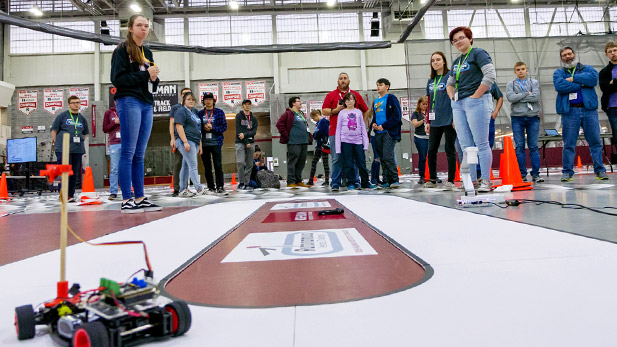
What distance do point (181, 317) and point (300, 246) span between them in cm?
73

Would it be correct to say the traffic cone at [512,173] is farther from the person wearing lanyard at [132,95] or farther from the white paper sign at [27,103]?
the white paper sign at [27,103]

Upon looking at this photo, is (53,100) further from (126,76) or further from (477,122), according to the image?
(477,122)

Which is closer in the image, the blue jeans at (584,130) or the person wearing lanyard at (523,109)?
the blue jeans at (584,130)

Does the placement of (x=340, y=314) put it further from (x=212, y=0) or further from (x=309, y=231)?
(x=212, y=0)

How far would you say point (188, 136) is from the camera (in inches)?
185

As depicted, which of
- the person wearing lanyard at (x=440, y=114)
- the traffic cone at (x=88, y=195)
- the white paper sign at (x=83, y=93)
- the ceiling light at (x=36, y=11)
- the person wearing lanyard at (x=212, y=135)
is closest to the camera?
the person wearing lanyard at (x=440, y=114)

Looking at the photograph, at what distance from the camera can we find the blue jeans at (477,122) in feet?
10.3

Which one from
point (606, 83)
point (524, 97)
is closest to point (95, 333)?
point (524, 97)

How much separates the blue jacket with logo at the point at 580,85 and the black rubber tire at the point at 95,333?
16.0ft

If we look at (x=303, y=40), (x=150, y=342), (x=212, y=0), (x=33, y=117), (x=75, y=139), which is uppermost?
(x=212, y=0)

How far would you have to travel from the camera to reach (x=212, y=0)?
15.5 meters

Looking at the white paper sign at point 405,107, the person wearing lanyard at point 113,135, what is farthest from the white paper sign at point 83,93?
the white paper sign at point 405,107

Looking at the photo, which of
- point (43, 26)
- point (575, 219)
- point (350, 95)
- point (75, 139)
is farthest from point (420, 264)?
point (43, 26)

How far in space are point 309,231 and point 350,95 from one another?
311 cm
